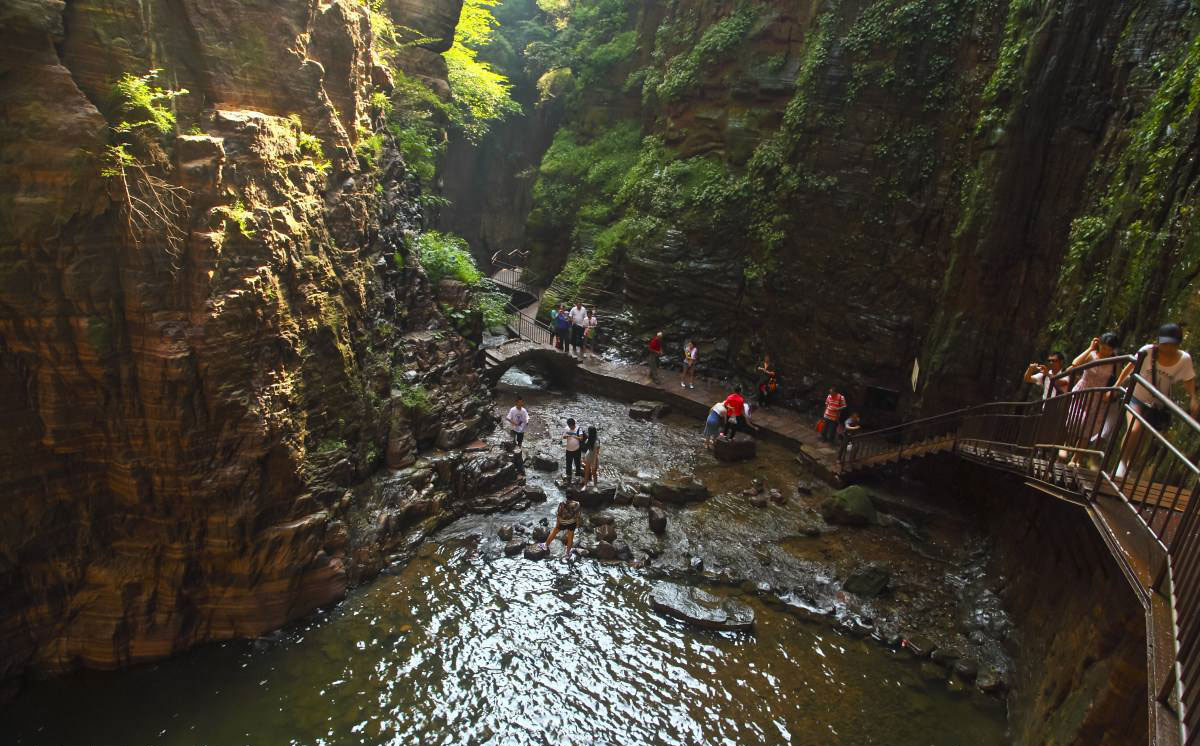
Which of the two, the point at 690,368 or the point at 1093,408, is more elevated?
the point at 1093,408

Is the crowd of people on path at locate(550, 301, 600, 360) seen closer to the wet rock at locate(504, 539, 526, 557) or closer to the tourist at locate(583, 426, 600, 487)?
the tourist at locate(583, 426, 600, 487)

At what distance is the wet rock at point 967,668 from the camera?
9805 millimetres

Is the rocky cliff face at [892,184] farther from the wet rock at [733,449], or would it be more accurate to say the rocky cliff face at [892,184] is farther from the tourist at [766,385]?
the wet rock at [733,449]

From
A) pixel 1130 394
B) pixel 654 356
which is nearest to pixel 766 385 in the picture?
pixel 654 356

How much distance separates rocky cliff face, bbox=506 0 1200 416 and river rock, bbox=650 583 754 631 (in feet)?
25.3

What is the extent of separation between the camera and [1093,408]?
302 inches

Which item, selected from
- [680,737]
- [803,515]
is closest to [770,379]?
[803,515]

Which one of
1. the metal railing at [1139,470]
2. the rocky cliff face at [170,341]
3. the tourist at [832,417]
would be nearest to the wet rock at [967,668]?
the metal railing at [1139,470]

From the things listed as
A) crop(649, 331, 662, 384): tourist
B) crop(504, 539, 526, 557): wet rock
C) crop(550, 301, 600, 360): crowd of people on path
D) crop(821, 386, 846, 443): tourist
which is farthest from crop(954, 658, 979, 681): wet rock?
crop(550, 301, 600, 360): crowd of people on path

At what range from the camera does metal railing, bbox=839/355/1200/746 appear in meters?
3.89

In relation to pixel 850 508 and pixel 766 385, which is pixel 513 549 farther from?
pixel 766 385

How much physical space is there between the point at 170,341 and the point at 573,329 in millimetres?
13964

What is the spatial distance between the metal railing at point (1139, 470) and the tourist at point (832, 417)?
368 cm

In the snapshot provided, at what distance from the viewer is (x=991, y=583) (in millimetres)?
11695
